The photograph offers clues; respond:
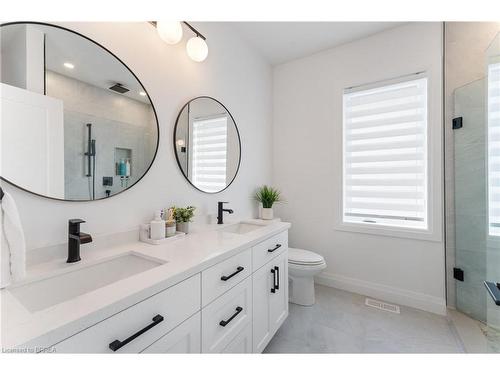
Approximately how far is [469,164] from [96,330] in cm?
250

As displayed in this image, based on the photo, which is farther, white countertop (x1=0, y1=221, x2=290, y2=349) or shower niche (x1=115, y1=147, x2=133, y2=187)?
shower niche (x1=115, y1=147, x2=133, y2=187)

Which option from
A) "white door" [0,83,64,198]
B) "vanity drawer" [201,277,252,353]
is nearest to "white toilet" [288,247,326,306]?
"vanity drawer" [201,277,252,353]

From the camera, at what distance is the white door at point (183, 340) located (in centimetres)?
74

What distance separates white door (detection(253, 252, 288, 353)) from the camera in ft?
4.30

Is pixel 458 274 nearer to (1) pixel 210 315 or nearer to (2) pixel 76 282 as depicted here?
(1) pixel 210 315

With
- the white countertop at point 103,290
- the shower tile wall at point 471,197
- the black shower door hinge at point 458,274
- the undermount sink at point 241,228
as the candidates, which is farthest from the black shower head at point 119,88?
the black shower door hinge at point 458,274

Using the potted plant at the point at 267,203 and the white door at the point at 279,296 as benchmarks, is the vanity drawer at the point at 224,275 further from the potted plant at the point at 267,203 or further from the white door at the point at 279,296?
the potted plant at the point at 267,203

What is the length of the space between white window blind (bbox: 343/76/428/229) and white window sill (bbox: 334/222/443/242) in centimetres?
5

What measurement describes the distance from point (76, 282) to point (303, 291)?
1.78 metres

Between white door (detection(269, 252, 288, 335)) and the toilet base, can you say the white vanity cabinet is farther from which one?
the toilet base

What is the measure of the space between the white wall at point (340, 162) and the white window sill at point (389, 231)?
4cm

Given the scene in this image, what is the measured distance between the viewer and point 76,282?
0.89 meters

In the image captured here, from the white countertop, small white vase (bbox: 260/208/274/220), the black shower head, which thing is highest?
the black shower head
